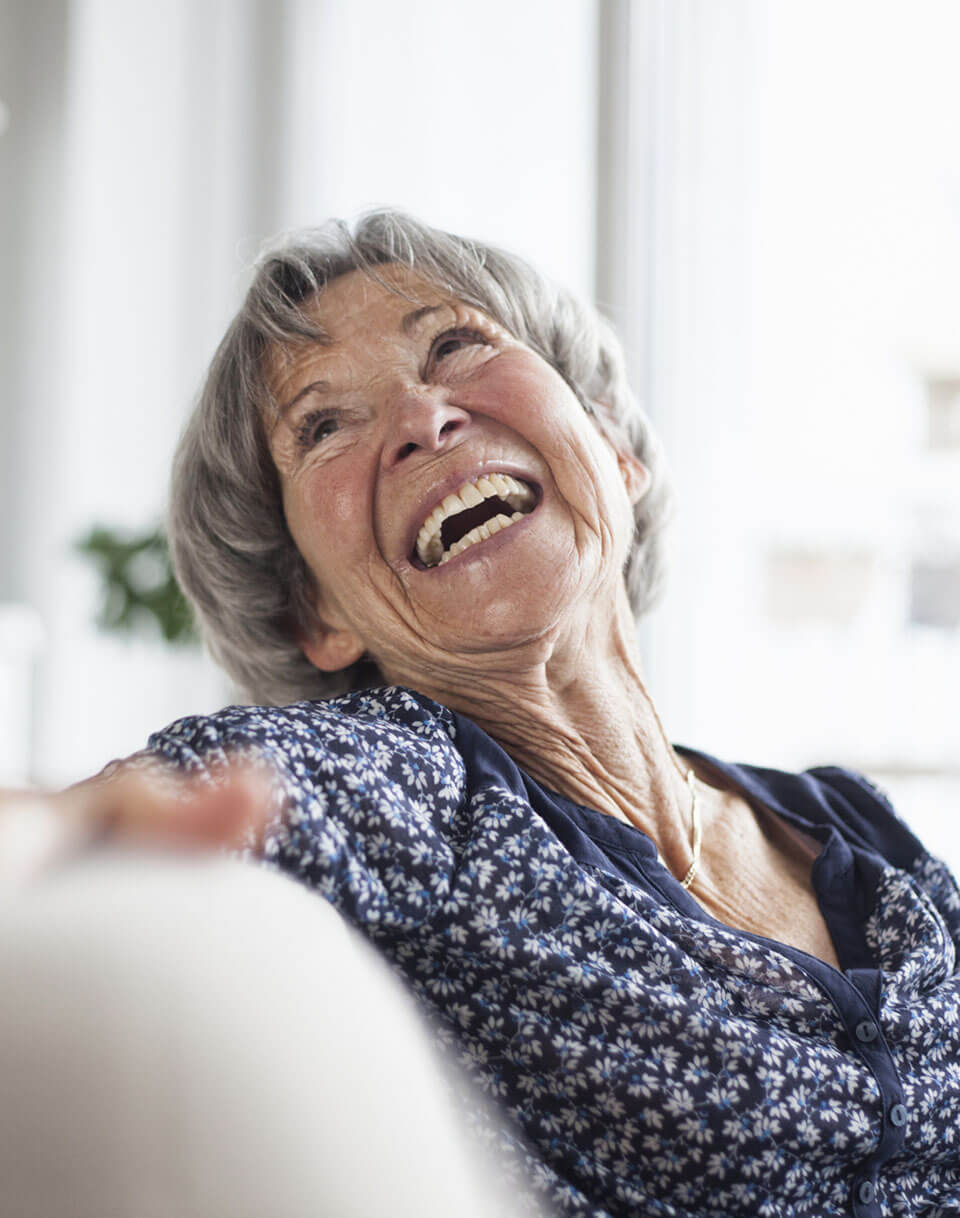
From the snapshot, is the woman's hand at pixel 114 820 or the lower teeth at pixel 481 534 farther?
the lower teeth at pixel 481 534

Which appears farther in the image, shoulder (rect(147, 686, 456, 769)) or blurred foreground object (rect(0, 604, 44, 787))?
blurred foreground object (rect(0, 604, 44, 787))

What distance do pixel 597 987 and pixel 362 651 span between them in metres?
0.45

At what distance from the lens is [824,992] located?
919 mm

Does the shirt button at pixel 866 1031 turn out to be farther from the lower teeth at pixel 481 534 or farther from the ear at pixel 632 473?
the ear at pixel 632 473

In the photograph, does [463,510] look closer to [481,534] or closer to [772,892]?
[481,534]

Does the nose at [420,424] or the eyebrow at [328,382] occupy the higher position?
the eyebrow at [328,382]

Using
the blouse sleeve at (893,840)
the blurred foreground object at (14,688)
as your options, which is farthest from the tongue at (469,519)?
the blurred foreground object at (14,688)

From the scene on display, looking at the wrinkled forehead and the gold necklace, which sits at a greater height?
the wrinkled forehead

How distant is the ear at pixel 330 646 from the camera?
115 cm

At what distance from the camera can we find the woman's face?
3.33ft

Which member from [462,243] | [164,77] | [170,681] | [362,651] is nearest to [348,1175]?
[362,651]

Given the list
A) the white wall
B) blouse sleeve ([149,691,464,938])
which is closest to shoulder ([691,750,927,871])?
blouse sleeve ([149,691,464,938])

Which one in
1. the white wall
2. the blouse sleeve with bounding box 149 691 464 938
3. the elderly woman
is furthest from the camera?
the white wall

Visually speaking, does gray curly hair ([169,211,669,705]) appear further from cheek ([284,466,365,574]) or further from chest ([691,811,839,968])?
chest ([691,811,839,968])
